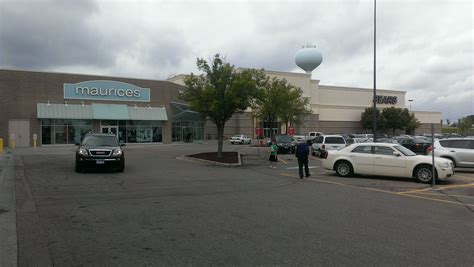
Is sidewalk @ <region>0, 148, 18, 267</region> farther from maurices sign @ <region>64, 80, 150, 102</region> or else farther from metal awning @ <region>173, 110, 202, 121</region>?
Result: metal awning @ <region>173, 110, 202, 121</region>

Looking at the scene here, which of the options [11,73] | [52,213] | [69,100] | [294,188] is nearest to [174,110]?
[69,100]

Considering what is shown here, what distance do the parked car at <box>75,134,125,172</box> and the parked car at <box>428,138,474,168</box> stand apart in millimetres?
14122

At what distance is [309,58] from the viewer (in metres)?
75.6

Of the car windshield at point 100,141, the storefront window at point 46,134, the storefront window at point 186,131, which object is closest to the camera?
the car windshield at point 100,141

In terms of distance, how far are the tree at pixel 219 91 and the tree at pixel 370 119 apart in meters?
61.0

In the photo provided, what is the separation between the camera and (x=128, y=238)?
620 cm

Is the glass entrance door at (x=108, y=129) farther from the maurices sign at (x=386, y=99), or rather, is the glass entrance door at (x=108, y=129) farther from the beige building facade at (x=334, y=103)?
the maurices sign at (x=386, y=99)

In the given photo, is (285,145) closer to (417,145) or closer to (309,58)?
(417,145)

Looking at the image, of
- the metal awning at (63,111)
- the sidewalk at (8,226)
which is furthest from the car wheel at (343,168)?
the metal awning at (63,111)

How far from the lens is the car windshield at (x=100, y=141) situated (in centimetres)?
1665

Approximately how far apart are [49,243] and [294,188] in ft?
→ 26.2

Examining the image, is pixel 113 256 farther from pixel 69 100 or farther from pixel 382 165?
pixel 69 100

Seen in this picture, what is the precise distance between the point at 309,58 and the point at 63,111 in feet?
157

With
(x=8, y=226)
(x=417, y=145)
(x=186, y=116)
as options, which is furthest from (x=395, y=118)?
(x=8, y=226)
